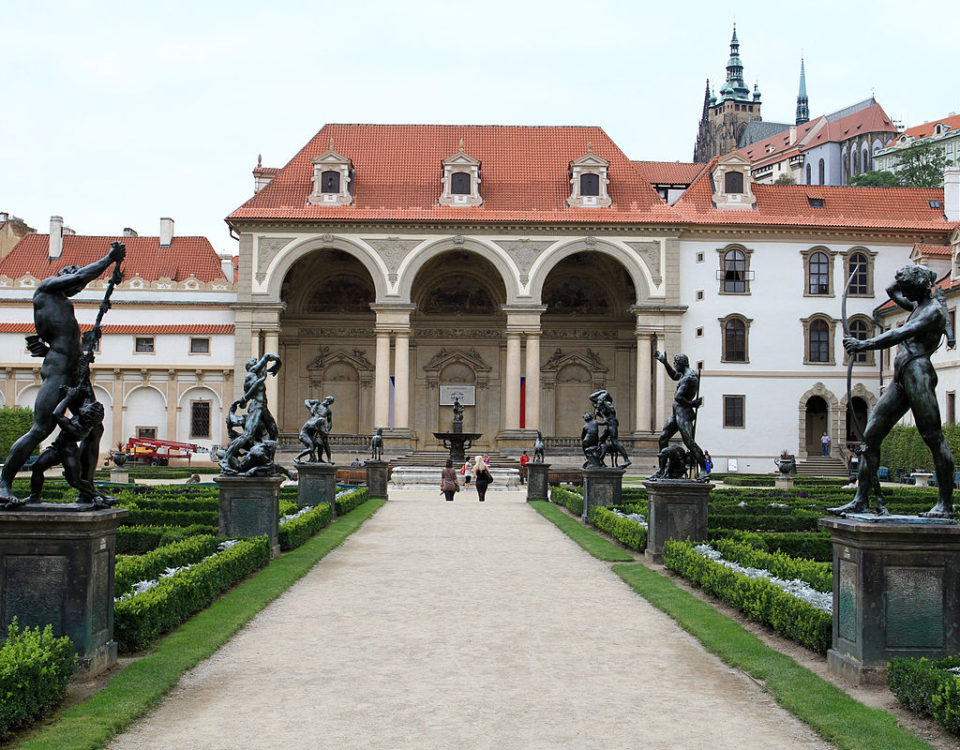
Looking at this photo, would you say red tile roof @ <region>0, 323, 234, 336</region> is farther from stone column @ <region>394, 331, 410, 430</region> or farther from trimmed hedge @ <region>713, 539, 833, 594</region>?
trimmed hedge @ <region>713, 539, 833, 594</region>

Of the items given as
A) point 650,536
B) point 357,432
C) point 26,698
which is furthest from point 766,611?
point 357,432

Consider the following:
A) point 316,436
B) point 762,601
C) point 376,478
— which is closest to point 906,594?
point 762,601

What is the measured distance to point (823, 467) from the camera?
45469 millimetres

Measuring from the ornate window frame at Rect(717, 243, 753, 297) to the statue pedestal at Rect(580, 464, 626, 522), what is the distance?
2679cm

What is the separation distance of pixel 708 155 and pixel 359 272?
98.1 meters

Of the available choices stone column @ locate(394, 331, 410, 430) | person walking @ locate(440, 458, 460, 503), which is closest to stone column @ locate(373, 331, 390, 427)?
stone column @ locate(394, 331, 410, 430)

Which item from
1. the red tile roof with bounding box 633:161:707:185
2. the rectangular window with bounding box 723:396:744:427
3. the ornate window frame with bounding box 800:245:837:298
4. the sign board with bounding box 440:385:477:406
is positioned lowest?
the rectangular window with bounding box 723:396:744:427

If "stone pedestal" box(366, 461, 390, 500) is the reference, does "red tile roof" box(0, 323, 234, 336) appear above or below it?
above

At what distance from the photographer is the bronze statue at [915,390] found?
831cm

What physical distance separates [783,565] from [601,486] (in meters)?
10.8

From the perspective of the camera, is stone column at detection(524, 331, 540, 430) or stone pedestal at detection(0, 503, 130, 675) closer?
stone pedestal at detection(0, 503, 130, 675)

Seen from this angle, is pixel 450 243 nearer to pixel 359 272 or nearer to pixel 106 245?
pixel 359 272

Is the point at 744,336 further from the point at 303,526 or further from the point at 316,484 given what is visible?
the point at 303,526

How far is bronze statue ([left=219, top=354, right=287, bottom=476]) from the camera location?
15.9 m
